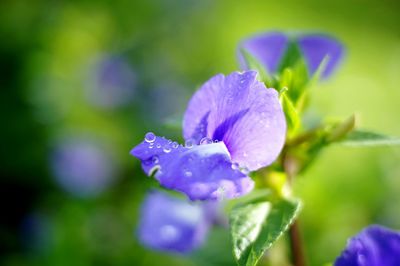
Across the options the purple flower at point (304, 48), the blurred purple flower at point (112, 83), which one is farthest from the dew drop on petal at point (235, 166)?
the blurred purple flower at point (112, 83)

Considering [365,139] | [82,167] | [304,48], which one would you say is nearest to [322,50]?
[304,48]

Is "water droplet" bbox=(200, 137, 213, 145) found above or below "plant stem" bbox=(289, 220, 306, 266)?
above

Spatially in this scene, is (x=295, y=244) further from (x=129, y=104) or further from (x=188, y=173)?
(x=129, y=104)

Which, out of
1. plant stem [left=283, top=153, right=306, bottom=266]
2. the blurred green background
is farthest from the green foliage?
the blurred green background

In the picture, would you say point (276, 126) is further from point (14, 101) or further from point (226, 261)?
point (14, 101)

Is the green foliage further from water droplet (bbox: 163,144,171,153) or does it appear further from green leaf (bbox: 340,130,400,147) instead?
water droplet (bbox: 163,144,171,153)

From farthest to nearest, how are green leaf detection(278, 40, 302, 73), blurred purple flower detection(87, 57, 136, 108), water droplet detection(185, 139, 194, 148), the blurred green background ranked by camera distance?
1. blurred purple flower detection(87, 57, 136, 108)
2. the blurred green background
3. green leaf detection(278, 40, 302, 73)
4. water droplet detection(185, 139, 194, 148)
